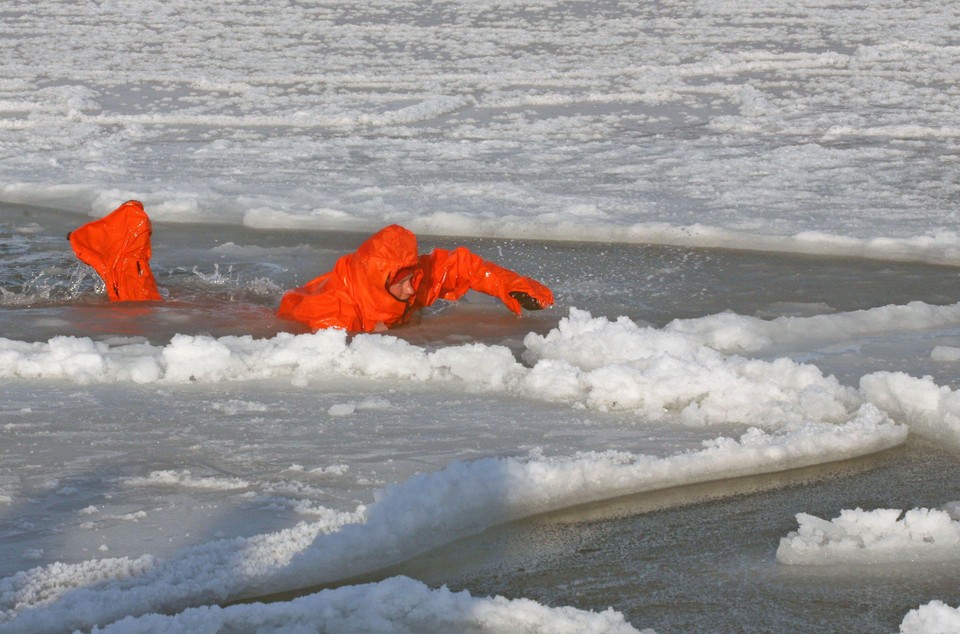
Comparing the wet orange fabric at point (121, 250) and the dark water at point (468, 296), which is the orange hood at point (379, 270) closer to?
the dark water at point (468, 296)

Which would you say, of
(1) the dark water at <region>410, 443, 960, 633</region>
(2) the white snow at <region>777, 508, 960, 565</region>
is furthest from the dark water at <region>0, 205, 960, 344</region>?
(2) the white snow at <region>777, 508, 960, 565</region>

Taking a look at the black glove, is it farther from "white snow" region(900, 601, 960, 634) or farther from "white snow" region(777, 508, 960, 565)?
"white snow" region(900, 601, 960, 634)

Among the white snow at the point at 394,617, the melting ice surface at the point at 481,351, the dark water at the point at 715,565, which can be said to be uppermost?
the melting ice surface at the point at 481,351

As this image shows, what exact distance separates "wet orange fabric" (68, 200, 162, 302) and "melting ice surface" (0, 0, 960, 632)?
0.15 m

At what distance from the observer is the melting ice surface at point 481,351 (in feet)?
10.8

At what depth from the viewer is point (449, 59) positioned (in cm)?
1278

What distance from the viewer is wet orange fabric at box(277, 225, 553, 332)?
534 centimetres

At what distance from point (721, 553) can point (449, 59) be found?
9.93m

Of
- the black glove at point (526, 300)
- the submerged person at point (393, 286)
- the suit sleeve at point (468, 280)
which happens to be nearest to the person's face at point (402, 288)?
the submerged person at point (393, 286)

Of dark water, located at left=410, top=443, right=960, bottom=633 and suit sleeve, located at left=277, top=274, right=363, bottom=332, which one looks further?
suit sleeve, located at left=277, top=274, right=363, bottom=332

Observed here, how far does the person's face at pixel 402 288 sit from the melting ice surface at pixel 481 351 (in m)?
0.25

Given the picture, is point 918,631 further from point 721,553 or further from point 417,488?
point 417,488

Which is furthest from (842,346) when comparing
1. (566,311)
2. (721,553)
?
(721,553)

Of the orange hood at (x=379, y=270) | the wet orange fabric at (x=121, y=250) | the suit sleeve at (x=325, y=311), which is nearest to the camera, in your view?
the orange hood at (x=379, y=270)
